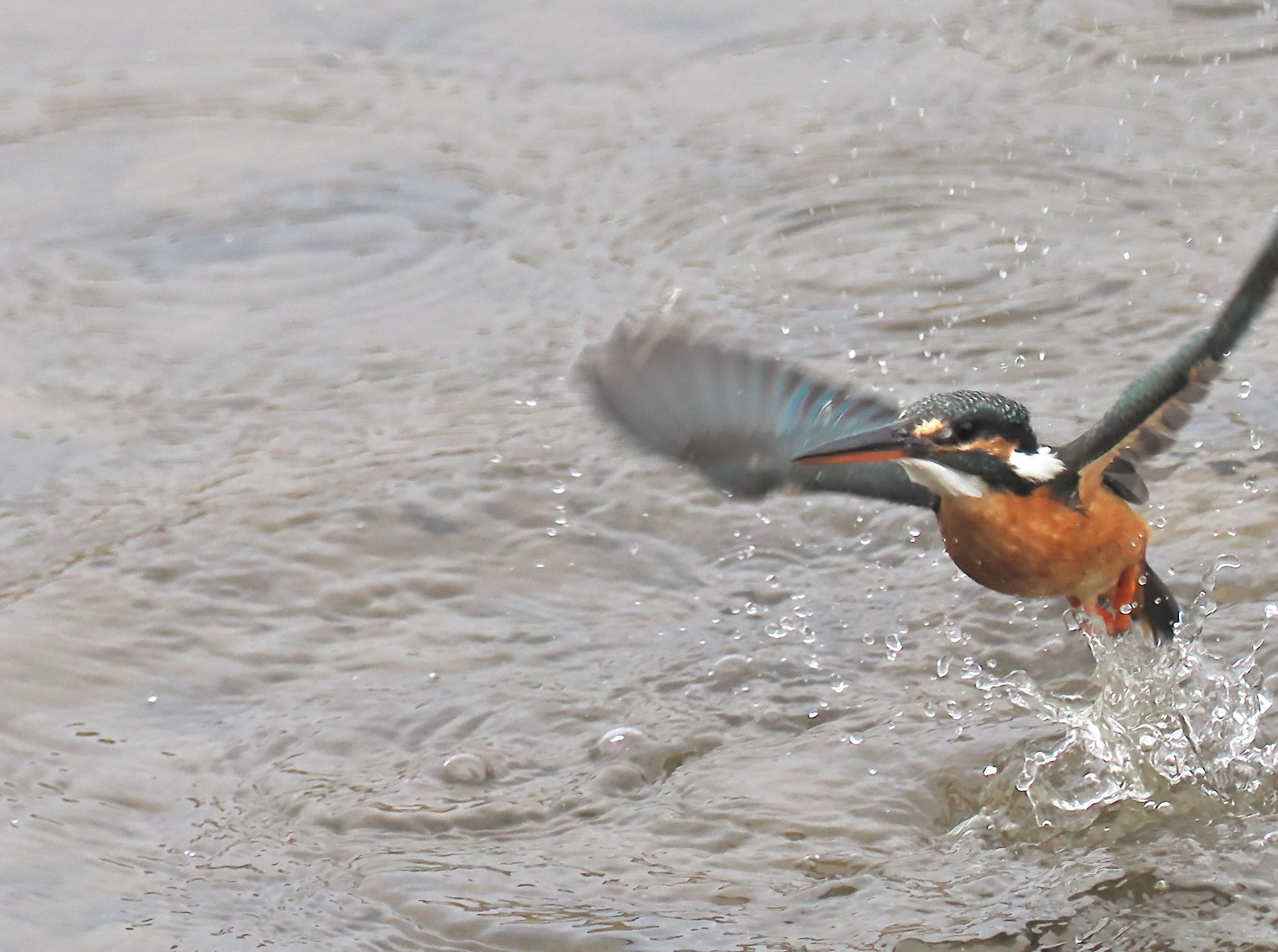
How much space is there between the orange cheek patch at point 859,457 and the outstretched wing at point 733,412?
0.54ft

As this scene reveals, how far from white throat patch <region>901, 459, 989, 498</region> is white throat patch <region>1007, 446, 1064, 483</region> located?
0.25 feet

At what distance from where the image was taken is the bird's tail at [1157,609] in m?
4.69

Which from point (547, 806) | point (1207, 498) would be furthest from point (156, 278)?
point (1207, 498)

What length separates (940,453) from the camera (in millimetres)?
4188

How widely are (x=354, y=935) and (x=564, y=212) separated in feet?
12.5

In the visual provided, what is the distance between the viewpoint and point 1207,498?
18.0 ft

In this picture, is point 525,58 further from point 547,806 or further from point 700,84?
point 547,806

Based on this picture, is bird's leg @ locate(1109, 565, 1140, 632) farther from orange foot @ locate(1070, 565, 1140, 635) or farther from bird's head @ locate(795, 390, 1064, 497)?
bird's head @ locate(795, 390, 1064, 497)

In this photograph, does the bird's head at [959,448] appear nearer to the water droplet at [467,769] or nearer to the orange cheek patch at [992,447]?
the orange cheek patch at [992,447]

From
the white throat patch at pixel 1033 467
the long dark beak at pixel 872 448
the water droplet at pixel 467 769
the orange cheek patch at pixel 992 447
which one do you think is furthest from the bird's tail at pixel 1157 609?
the water droplet at pixel 467 769

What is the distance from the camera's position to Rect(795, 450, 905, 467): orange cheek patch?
408 centimetres

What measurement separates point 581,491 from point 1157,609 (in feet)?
6.16

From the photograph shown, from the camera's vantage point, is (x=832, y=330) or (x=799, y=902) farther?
(x=832, y=330)

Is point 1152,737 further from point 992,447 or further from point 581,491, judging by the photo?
point 581,491
